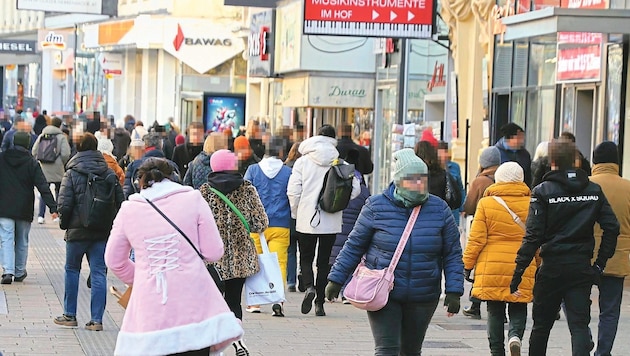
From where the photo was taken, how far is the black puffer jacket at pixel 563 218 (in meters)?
8.81

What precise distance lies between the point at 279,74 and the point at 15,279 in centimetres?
1670

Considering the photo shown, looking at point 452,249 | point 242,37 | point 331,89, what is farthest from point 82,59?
point 452,249

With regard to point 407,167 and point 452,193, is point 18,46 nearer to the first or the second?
point 452,193

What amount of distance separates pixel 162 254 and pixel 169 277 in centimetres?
13

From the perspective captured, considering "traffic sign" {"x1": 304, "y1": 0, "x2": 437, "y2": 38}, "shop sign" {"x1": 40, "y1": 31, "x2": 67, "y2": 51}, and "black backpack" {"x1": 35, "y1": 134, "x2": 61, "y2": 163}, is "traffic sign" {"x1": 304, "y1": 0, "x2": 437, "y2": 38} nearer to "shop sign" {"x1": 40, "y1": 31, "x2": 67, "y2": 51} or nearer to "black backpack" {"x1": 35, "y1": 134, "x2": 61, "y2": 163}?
"black backpack" {"x1": 35, "y1": 134, "x2": 61, "y2": 163}

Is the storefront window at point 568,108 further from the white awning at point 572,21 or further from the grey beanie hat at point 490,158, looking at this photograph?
the grey beanie hat at point 490,158

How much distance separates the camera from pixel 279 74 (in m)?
30.9

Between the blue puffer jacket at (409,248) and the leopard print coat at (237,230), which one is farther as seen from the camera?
the leopard print coat at (237,230)

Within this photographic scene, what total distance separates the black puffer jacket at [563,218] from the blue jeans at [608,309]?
1.04m

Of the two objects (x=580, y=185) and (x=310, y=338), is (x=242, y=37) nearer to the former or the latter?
(x=310, y=338)

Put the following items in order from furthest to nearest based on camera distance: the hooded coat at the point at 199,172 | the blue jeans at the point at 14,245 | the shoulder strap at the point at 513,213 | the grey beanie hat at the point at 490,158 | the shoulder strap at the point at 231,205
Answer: the blue jeans at the point at 14,245
the hooded coat at the point at 199,172
the grey beanie hat at the point at 490,158
the shoulder strap at the point at 231,205
the shoulder strap at the point at 513,213

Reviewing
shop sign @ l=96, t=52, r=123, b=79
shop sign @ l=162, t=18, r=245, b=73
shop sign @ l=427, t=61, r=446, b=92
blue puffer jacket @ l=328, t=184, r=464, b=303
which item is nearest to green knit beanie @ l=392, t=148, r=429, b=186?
blue puffer jacket @ l=328, t=184, r=464, b=303

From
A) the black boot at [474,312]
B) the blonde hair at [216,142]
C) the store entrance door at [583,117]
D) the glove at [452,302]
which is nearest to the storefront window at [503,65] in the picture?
the store entrance door at [583,117]

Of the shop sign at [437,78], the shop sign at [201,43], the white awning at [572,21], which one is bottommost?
the shop sign at [437,78]
